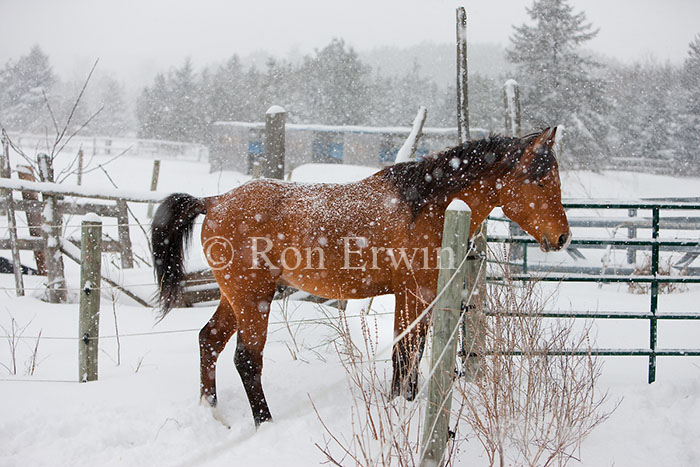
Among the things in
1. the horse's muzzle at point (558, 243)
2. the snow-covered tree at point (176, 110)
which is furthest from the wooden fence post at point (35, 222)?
the snow-covered tree at point (176, 110)

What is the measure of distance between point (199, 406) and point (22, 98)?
43.1 m

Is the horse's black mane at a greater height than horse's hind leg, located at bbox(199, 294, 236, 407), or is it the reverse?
the horse's black mane

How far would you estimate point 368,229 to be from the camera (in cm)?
287

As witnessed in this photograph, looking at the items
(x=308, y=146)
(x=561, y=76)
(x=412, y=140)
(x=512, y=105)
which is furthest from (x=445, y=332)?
(x=308, y=146)

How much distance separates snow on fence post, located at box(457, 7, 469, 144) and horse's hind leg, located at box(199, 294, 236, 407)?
2215 millimetres

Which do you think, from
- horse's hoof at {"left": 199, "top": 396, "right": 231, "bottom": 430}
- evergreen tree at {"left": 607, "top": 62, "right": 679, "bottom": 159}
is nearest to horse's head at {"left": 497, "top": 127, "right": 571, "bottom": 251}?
horse's hoof at {"left": 199, "top": 396, "right": 231, "bottom": 430}

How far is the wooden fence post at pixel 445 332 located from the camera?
5.77 feet

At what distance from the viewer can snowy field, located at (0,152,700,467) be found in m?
2.53

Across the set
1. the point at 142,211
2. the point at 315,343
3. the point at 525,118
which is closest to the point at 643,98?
the point at 525,118

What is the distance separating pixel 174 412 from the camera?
2875mm

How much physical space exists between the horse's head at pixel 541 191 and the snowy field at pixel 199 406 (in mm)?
818

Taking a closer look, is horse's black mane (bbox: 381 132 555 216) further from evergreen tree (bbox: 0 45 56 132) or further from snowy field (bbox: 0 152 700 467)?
evergreen tree (bbox: 0 45 56 132)
